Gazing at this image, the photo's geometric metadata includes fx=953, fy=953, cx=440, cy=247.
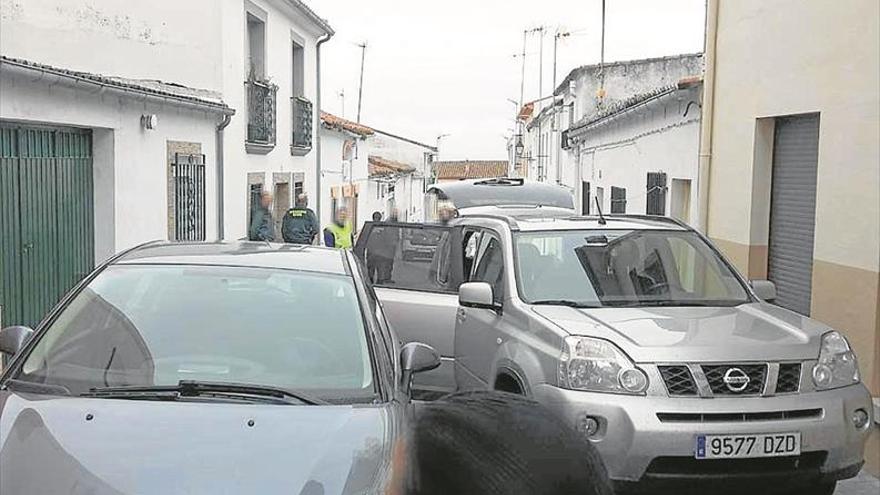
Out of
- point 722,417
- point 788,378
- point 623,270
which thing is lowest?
point 722,417

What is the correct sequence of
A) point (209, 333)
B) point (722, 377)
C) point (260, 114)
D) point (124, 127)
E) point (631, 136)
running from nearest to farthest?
1. point (209, 333)
2. point (722, 377)
3. point (124, 127)
4. point (631, 136)
5. point (260, 114)

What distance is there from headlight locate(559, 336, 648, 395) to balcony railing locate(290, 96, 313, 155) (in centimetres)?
1575

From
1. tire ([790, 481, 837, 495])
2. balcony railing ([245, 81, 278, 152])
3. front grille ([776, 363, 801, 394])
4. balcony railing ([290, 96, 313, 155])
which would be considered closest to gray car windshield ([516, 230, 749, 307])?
front grille ([776, 363, 801, 394])

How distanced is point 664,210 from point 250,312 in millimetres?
10613

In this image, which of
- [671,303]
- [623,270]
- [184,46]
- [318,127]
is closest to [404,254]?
[623,270]

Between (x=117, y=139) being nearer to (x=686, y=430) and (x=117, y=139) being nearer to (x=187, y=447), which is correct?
(x=686, y=430)

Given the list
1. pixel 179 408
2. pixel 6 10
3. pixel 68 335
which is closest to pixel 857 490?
pixel 179 408

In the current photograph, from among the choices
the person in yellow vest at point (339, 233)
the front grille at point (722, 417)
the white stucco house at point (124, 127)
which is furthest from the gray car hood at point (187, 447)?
the person in yellow vest at point (339, 233)

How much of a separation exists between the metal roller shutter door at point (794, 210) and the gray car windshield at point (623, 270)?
2.35 metres

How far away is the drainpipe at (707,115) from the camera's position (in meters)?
10.9

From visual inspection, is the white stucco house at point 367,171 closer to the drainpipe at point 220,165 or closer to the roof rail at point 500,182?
the roof rail at point 500,182

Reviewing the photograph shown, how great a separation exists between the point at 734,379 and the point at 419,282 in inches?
128

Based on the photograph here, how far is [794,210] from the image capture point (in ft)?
29.6

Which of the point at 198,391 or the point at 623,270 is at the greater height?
the point at 623,270
